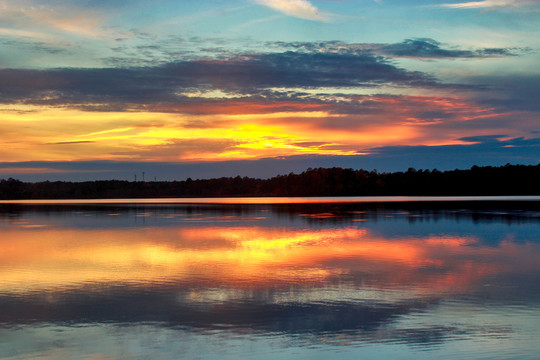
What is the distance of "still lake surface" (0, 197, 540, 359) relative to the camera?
789cm

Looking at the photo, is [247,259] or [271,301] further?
[247,259]

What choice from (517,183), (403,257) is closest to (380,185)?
(517,183)

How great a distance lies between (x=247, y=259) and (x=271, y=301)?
21.3 ft

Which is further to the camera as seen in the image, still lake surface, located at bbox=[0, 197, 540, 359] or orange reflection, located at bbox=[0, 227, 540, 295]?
orange reflection, located at bbox=[0, 227, 540, 295]

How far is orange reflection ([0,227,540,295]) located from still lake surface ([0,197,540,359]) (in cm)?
5

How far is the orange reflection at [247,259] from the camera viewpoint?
44.0 feet

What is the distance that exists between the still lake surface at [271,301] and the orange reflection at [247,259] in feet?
0.18

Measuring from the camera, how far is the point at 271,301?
10758mm

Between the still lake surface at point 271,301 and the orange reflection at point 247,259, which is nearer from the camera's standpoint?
the still lake surface at point 271,301

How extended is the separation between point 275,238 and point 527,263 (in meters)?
10.7

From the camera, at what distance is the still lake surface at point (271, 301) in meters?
7.89

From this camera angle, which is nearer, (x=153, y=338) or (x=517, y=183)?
(x=153, y=338)

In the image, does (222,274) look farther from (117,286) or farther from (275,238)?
(275,238)

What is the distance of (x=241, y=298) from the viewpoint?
11.1 metres
